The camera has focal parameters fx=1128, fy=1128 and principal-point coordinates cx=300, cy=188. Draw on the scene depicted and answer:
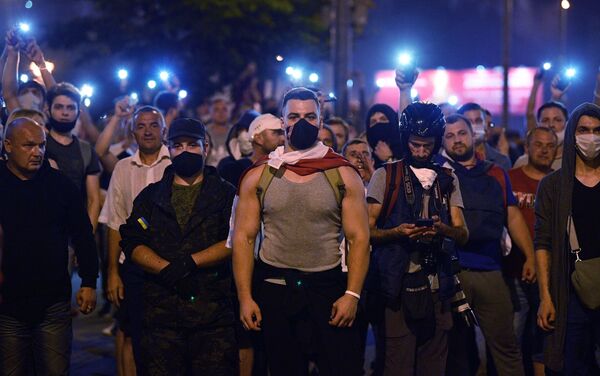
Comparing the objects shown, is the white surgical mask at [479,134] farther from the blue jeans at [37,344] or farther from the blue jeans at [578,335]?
the blue jeans at [37,344]

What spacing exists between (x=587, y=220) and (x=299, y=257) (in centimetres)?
209

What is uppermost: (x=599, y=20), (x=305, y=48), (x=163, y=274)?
(x=599, y=20)

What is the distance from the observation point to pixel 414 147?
7.46 m

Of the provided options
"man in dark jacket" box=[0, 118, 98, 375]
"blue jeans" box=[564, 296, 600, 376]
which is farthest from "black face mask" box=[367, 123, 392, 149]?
"man in dark jacket" box=[0, 118, 98, 375]

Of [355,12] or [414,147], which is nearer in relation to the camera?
[414,147]

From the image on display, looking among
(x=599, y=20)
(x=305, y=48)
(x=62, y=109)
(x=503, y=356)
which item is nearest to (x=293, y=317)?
(x=503, y=356)

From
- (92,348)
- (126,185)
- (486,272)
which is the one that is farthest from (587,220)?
(92,348)

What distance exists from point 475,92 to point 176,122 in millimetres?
56974

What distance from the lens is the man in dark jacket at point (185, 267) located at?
7.26 meters

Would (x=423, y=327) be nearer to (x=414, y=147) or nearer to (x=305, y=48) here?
(x=414, y=147)

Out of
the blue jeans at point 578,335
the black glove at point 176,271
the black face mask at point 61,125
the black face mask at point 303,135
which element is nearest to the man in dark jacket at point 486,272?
the blue jeans at point 578,335

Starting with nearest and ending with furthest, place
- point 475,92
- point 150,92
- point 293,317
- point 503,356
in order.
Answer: point 293,317 → point 503,356 → point 150,92 → point 475,92

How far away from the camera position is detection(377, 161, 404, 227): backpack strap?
7.39 m

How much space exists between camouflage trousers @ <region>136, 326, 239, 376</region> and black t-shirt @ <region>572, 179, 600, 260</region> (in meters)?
2.46
